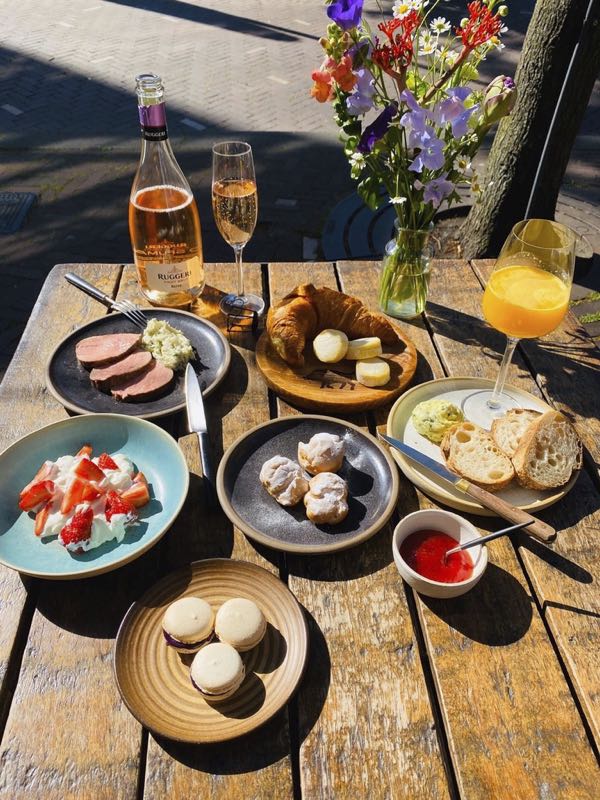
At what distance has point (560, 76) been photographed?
3242mm

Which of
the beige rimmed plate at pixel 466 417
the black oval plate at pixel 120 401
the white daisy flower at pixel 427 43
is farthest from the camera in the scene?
the black oval plate at pixel 120 401

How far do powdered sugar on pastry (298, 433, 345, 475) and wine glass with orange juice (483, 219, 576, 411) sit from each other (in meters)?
0.59

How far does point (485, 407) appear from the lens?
181 cm

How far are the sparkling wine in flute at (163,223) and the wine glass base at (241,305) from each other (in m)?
0.15

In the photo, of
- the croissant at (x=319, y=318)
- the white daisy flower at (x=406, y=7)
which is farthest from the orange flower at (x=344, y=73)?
the croissant at (x=319, y=318)

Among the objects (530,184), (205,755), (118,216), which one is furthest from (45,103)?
(205,755)

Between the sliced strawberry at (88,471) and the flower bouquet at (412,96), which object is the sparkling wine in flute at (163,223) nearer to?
the flower bouquet at (412,96)

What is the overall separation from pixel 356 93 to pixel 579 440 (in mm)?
1101

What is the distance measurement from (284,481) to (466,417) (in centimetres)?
62

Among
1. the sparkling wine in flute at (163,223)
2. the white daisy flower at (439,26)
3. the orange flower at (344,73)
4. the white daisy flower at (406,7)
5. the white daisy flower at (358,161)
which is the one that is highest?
the white daisy flower at (406,7)

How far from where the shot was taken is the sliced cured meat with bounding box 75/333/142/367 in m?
1.83

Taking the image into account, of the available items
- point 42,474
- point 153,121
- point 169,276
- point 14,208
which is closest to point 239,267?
point 169,276

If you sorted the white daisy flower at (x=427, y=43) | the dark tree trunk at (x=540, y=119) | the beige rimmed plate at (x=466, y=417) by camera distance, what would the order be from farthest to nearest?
the dark tree trunk at (x=540, y=119) → the white daisy flower at (x=427, y=43) → the beige rimmed plate at (x=466, y=417)

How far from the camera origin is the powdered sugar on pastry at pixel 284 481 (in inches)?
57.7
